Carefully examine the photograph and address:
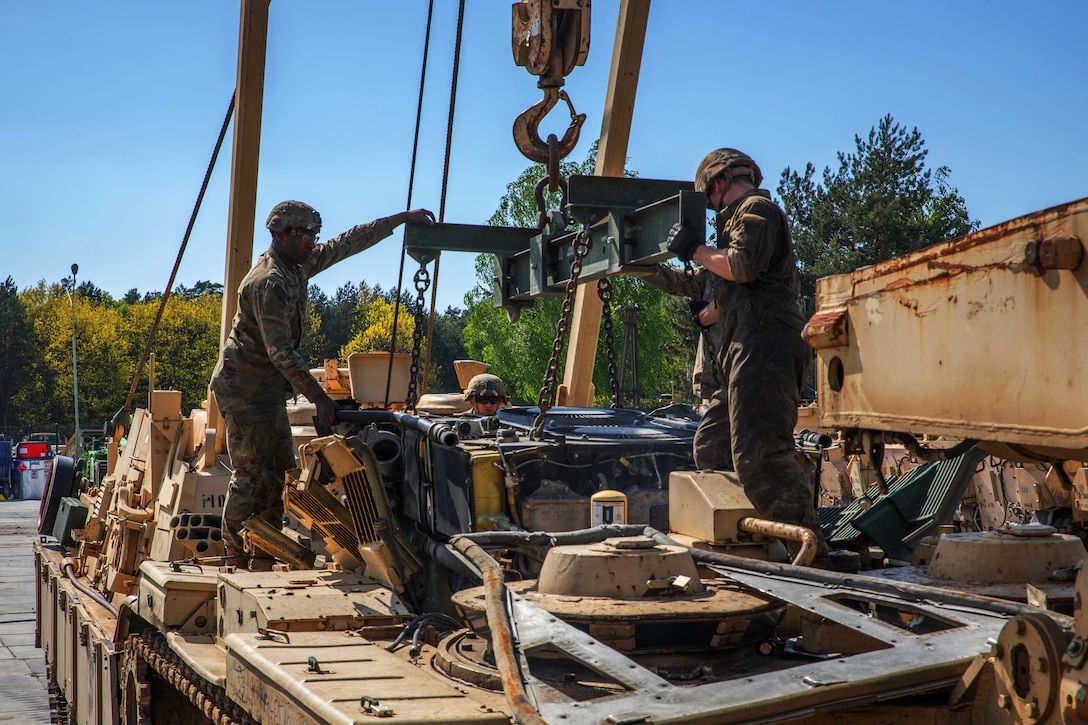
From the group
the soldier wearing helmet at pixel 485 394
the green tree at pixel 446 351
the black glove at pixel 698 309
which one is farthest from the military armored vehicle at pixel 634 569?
the green tree at pixel 446 351

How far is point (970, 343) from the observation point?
300 centimetres

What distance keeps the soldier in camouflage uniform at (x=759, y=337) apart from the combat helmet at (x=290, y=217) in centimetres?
263

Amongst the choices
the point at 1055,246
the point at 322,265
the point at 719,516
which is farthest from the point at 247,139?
the point at 1055,246

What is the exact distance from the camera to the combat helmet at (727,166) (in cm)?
494

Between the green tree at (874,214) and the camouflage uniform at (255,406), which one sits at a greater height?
the green tree at (874,214)

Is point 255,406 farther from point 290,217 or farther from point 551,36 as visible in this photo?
point 551,36

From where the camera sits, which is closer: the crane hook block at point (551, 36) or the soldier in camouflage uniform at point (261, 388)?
the crane hook block at point (551, 36)

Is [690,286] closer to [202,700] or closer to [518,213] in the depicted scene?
[202,700]

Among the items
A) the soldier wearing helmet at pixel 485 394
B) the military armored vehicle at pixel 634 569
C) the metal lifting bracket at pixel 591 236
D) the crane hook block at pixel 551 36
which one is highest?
the crane hook block at pixel 551 36

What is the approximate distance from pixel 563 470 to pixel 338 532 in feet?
4.24

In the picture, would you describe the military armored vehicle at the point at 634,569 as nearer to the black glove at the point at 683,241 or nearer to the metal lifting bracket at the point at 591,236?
the metal lifting bracket at the point at 591,236

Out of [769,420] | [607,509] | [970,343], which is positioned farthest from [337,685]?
[970,343]

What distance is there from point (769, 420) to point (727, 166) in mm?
1029

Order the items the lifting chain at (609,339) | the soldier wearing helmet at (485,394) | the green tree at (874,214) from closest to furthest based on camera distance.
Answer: the lifting chain at (609,339) < the soldier wearing helmet at (485,394) < the green tree at (874,214)
